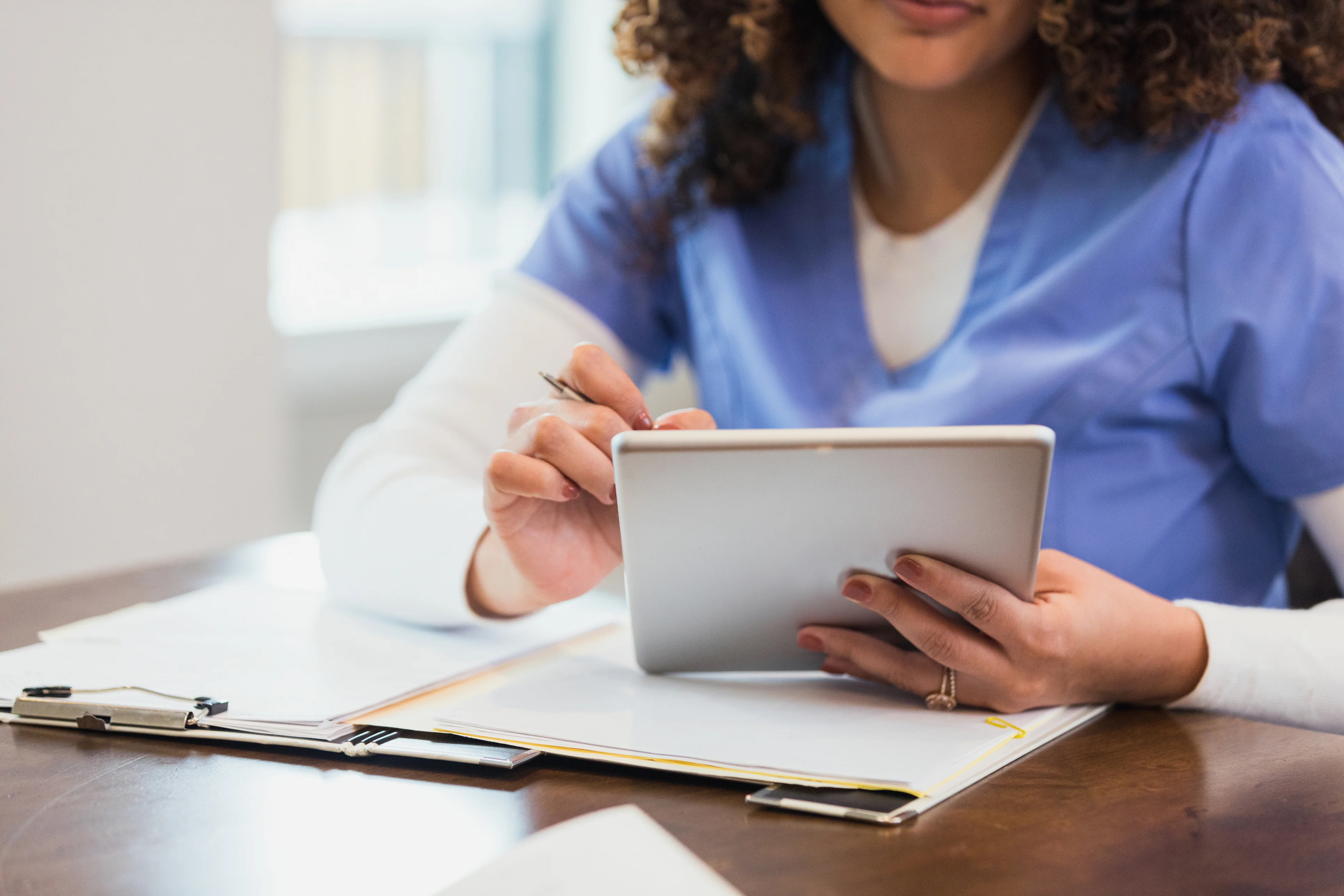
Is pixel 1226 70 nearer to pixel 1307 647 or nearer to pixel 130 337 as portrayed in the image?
pixel 1307 647

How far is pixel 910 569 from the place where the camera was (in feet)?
2.15

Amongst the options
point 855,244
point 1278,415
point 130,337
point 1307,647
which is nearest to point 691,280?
Answer: point 855,244

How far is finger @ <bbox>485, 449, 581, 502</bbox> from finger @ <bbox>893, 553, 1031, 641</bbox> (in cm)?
20

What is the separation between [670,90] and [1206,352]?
564mm

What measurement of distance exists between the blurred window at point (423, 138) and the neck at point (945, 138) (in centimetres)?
139

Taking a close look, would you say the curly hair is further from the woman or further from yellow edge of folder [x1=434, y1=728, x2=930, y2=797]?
yellow edge of folder [x1=434, y1=728, x2=930, y2=797]

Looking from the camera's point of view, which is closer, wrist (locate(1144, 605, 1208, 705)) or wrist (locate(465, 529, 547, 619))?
wrist (locate(1144, 605, 1208, 705))

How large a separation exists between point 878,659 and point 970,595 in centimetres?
9

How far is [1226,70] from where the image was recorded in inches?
37.5

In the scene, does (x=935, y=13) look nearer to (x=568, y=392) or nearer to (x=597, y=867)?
(x=568, y=392)

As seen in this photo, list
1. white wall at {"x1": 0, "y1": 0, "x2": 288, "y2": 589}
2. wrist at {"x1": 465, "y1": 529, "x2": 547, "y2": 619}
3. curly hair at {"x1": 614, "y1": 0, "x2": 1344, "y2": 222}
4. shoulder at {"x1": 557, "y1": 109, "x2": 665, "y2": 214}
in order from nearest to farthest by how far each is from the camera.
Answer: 1. wrist at {"x1": 465, "y1": 529, "x2": 547, "y2": 619}
2. curly hair at {"x1": 614, "y1": 0, "x2": 1344, "y2": 222}
3. shoulder at {"x1": 557, "y1": 109, "x2": 665, "y2": 214}
4. white wall at {"x1": 0, "y1": 0, "x2": 288, "y2": 589}

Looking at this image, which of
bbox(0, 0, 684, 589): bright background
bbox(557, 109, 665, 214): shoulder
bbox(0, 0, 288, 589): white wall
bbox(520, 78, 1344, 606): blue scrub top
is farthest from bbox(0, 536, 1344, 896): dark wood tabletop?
bbox(0, 0, 288, 589): white wall

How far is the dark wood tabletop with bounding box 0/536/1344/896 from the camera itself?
521 mm

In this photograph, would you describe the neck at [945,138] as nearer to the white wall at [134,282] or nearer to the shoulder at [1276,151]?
the shoulder at [1276,151]
